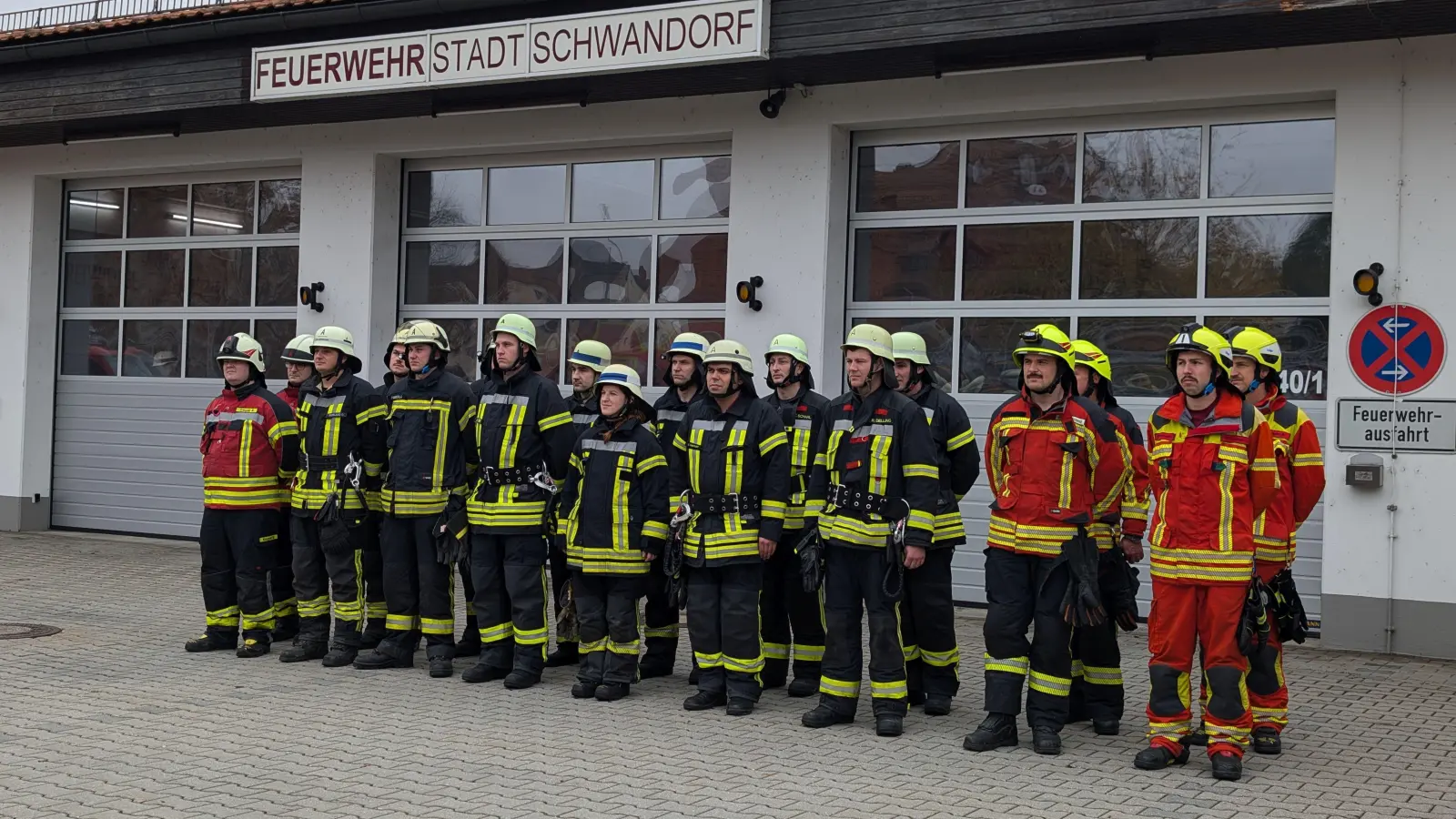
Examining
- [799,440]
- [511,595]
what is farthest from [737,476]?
[511,595]

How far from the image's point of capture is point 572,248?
45.3ft

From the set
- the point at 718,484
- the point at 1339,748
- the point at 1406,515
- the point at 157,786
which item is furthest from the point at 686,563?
the point at 1406,515

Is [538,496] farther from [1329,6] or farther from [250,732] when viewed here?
[1329,6]

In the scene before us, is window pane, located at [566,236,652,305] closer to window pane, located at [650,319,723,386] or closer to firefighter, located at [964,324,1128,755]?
window pane, located at [650,319,723,386]

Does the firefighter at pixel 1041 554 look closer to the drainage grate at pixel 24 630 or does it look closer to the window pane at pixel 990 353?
the window pane at pixel 990 353

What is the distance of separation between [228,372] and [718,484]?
3761mm

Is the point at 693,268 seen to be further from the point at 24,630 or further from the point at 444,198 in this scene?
the point at 24,630

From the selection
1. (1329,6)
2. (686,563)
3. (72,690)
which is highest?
(1329,6)

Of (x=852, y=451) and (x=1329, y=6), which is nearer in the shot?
(x=852, y=451)

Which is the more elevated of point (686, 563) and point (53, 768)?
point (686, 563)

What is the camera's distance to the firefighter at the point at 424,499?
883cm

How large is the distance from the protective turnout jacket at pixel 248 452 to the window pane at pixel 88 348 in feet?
26.0

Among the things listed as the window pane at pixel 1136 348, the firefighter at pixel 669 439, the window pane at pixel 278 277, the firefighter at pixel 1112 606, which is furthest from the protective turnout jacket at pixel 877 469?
the window pane at pixel 278 277

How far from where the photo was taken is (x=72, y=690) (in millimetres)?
8258
